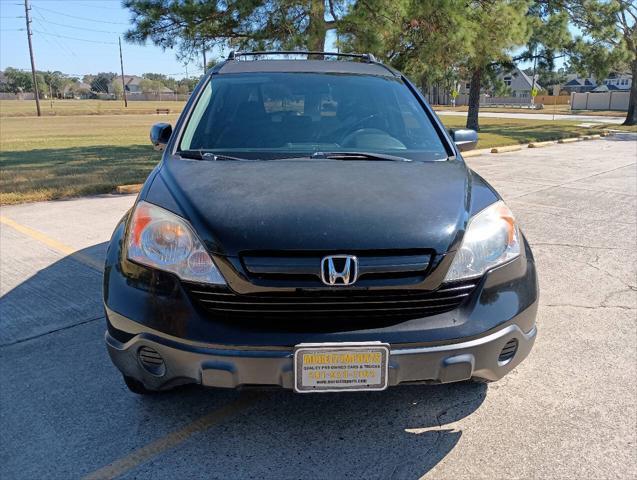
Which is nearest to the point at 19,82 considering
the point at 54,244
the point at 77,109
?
the point at 77,109

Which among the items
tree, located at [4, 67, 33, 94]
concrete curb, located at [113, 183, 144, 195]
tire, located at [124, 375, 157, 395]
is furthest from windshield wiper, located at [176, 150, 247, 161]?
tree, located at [4, 67, 33, 94]

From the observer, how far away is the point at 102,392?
114 inches

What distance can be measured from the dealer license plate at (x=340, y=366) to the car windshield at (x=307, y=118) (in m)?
1.27

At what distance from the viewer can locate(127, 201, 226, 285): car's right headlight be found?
86.1 inches

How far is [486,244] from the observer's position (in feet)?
7.76

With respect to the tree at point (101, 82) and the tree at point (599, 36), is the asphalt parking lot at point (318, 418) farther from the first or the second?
the tree at point (101, 82)

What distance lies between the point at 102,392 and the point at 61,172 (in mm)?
8702

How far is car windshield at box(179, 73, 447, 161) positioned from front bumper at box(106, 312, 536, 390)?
47.7 inches

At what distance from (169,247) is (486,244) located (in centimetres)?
135

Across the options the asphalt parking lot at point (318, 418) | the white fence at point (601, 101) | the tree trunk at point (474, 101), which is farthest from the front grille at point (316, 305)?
the white fence at point (601, 101)

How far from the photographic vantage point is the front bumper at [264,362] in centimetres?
207

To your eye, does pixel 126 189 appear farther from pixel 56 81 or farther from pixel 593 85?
pixel 56 81

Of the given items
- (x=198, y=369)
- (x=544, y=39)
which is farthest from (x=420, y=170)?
(x=544, y=39)

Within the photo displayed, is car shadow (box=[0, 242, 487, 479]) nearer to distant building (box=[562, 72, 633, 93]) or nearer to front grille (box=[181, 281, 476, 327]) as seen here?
front grille (box=[181, 281, 476, 327])
